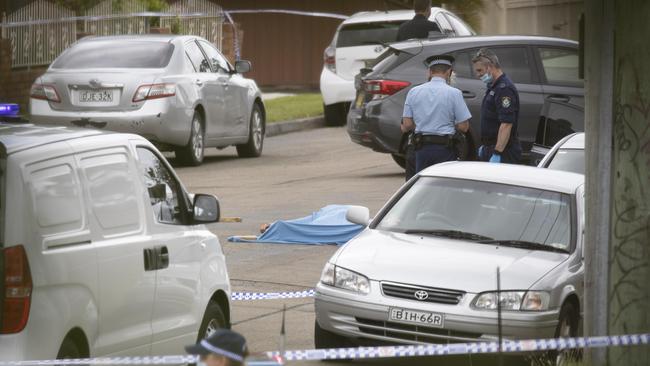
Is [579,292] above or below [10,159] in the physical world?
below

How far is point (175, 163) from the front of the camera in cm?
2025

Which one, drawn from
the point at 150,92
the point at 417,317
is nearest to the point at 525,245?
the point at 417,317

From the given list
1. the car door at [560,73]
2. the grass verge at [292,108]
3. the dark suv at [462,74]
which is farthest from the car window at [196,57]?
the grass verge at [292,108]

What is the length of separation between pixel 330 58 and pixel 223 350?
794 inches

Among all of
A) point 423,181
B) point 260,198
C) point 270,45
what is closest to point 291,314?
point 423,181

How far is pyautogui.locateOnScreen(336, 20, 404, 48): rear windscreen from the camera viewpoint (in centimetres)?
2491

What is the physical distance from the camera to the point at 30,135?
7352 mm

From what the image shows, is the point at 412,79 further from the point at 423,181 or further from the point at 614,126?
the point at 614,126

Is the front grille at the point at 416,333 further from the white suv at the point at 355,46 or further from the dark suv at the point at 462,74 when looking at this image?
the white suv at the point at 355,46

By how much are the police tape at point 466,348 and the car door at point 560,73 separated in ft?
28.6

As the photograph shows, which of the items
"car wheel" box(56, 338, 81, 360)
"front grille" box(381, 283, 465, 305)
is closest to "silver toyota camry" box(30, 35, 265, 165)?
"front grille" box(381, 283, 465, 305)

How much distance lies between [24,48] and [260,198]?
10.2m

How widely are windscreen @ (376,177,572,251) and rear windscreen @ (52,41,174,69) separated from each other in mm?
8964

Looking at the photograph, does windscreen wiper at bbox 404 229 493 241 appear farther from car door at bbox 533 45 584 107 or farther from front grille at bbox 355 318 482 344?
car door at bbox 533 45 584 107
